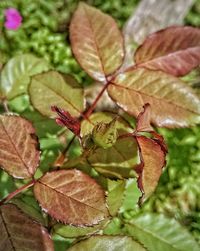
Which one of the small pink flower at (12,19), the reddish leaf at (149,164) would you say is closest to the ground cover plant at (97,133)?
the reddish leaf at (149,164)

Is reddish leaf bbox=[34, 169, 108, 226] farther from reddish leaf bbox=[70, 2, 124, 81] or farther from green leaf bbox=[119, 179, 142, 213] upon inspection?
green leaf bbox=[119, 179, 142, 213]

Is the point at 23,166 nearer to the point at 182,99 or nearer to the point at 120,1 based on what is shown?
the point at 182,99

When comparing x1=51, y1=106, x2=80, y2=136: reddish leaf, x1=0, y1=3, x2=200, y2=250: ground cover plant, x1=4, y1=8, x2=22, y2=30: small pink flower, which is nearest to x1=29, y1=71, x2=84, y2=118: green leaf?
x1=0, y1=3, x2=200, y2=250: ground cover plant

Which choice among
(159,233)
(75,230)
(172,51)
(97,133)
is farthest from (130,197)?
(97,133)

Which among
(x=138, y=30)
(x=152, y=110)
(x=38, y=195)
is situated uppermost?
(x=152, y=110)

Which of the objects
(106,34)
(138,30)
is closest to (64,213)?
(106,34)

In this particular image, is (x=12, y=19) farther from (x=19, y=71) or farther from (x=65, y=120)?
(x=65, y=120)
